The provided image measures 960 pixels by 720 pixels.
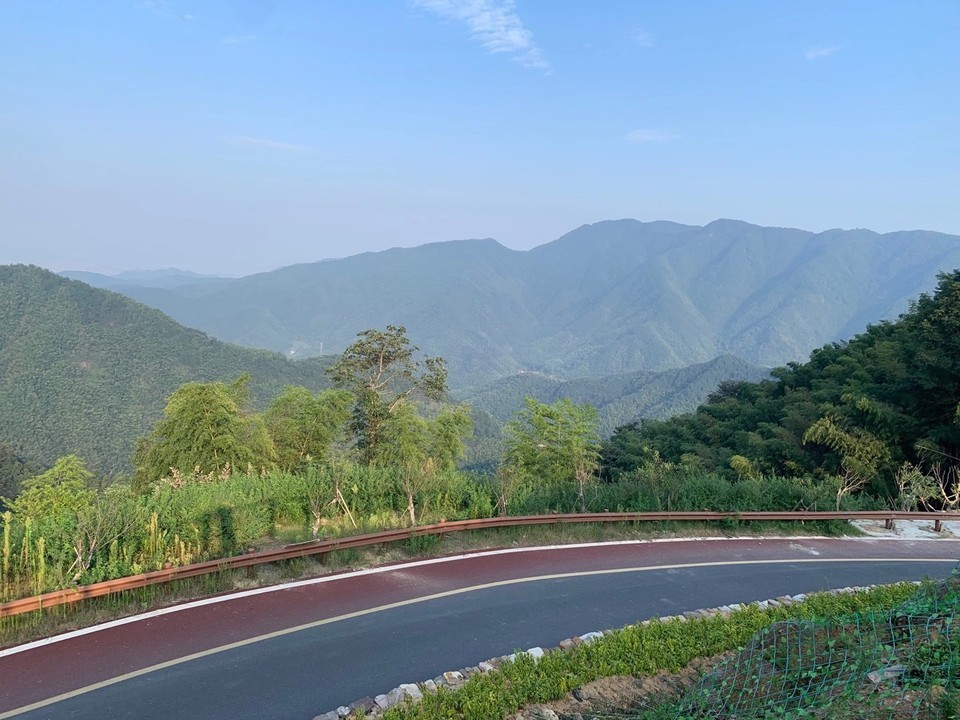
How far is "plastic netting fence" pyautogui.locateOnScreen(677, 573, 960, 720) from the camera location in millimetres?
4441

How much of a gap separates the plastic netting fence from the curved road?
85.7 inches

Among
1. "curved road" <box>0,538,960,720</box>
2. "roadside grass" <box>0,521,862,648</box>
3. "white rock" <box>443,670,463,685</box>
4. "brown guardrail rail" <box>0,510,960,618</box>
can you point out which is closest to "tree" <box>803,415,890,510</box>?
"brown guardrail rail" <box>0,510,960,618</box>

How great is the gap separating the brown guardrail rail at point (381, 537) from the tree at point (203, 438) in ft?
62.2

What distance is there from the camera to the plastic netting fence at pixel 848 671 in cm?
444

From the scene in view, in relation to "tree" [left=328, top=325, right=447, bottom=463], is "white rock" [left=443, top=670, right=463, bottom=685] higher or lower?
lower

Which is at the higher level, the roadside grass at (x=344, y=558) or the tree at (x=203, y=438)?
the tree at (x=203, y=438)

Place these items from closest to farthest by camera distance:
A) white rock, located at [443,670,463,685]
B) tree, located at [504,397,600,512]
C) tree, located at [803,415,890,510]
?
1. white rock, located at [443,670,463,685]
2. tree, located at [803,415,890,510]
3. tree, located at [504,397,600,512]

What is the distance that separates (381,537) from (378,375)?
827 inches

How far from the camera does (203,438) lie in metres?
27.2

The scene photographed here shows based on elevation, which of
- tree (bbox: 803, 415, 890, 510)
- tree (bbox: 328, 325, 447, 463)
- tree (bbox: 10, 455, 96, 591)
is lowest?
tree (bbox: 803, 415, 890, 510)

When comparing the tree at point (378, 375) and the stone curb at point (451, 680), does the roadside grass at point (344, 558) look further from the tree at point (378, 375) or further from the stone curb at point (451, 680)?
the tree at point (378, 375)

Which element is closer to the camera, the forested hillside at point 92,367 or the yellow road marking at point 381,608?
the yellow road marking at point 381,608

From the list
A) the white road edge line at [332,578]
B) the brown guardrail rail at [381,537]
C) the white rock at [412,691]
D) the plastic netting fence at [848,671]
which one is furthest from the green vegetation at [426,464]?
the plastic netting fence at [848,671]

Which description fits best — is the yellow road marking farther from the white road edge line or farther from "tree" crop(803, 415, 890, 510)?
"tree" crop(803, 415, 890, 510)
